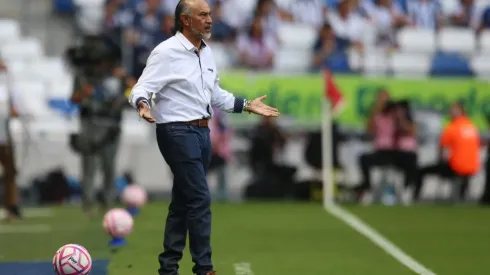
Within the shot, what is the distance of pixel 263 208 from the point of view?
19891mm

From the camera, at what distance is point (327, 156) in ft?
69.0

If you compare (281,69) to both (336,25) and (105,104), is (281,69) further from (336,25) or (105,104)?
(105,104)

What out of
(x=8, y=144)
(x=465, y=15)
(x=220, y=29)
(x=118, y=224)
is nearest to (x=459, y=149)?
(x=465, y=15)

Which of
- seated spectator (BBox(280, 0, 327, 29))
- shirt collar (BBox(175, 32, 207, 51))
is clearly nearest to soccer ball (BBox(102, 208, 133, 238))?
shirt collar (BBox(175, 32, 207, 51))

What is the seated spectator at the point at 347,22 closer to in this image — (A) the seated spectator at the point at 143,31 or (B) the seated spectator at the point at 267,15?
(B) the seated spectator at the point at 267,15

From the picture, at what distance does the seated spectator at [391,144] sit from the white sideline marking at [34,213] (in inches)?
247

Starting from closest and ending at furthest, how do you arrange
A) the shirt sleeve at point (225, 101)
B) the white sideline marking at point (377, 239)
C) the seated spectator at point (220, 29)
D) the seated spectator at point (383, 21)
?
the shirt sleeve at point (225, 101) → the white sideline marking at point (377, 239) → the seated spectator at point (220, 29) → the seated spectator at point (383, 21)

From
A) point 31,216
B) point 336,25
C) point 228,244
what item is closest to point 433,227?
point 228,244

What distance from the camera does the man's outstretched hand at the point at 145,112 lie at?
8766 millimetres

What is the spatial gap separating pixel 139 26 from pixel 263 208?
18.6 ft

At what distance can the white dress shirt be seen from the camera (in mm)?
9172

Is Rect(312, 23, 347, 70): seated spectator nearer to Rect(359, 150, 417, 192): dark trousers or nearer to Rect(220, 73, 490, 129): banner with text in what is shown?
Rect(220, 73, 490, 129): banner with text

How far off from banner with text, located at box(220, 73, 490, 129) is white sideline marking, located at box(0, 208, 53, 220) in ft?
15.1

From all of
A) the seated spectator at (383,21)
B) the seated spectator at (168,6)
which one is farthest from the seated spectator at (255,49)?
the seated spectator at (383,21)
